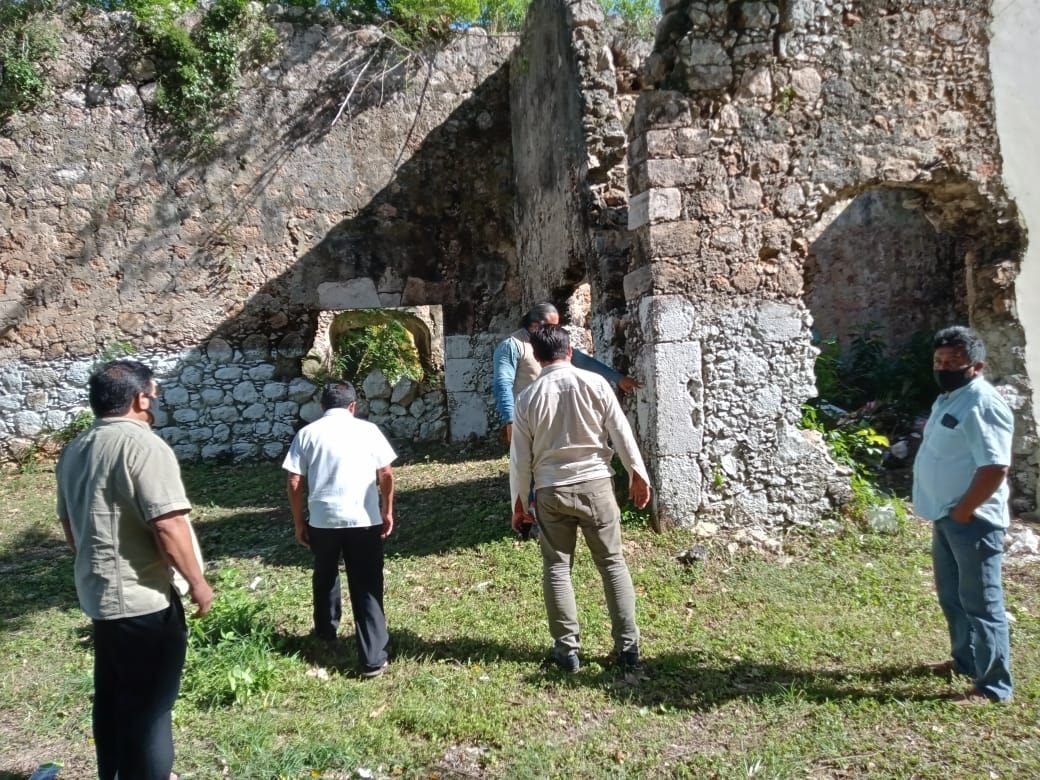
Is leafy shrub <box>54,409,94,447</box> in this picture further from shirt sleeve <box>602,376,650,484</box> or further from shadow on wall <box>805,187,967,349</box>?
shadow on wall <box>805,187,967,349</box>

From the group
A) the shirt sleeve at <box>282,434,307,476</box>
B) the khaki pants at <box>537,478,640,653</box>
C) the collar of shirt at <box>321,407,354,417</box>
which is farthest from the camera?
the collar of shirt at <box>321,407,354,417</box>

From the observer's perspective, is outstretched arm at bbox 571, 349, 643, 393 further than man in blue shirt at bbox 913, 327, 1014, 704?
Yes

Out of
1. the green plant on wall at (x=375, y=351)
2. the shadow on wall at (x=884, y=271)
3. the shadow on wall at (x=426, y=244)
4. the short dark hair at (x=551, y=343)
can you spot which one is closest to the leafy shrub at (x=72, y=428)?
the shadow on wall at (x=426, y=244)

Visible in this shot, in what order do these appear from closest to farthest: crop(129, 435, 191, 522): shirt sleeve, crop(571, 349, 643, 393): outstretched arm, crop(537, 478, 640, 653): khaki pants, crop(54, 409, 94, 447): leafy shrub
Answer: crop(129, 435, 191, 522): shirt sleeve
crop(537, 478, 640, 653): khaki pants
crop(571, 349, 643, 393): outstretched arm
crop(54, 409, 94, 447): leafy shrub

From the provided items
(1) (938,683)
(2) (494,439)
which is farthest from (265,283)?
(1) (938,683)

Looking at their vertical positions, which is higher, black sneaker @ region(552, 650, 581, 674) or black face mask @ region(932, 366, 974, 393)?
black face mask @ region(932, 366, 974, 393)

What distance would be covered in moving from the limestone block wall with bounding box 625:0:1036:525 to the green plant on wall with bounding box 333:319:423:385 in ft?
26.8

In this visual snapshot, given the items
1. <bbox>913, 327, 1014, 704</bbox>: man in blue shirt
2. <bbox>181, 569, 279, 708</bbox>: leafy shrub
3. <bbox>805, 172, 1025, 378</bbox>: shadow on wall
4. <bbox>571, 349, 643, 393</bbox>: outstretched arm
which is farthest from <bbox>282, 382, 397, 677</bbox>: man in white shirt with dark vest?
<bbox>805, 172, 1025, 378</bbox>: shadow on wall

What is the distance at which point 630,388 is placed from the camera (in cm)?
495

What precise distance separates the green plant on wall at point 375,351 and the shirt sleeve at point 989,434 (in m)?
10.3

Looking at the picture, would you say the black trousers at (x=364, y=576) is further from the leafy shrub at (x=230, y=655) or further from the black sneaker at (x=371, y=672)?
the leafy shrub at (x=230, y=655)

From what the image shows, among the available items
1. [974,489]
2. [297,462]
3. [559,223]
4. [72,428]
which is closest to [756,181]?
[559,223]

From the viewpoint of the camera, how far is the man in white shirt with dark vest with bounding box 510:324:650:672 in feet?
10.9

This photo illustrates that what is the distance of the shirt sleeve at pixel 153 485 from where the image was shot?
2.36 meters
